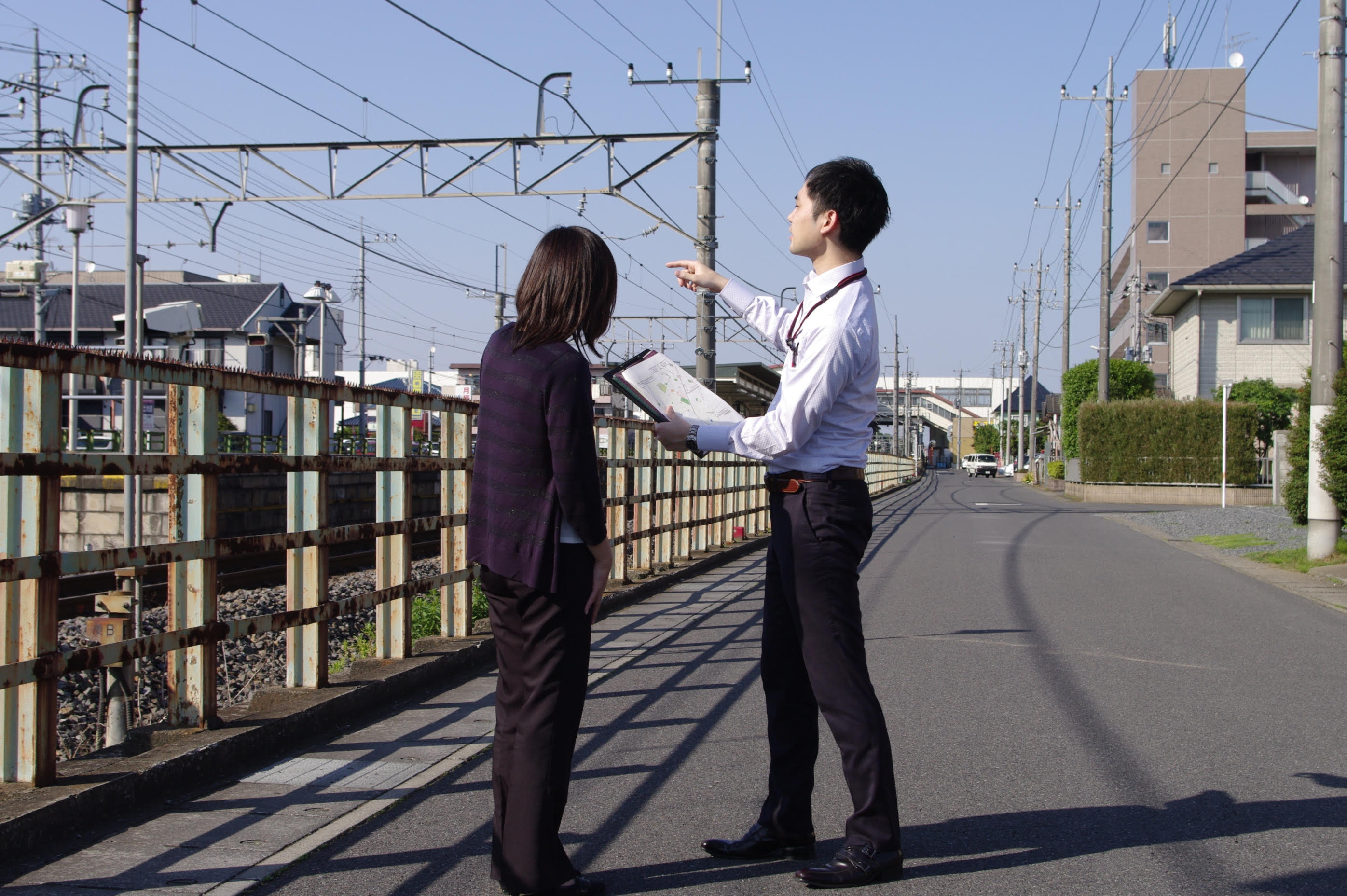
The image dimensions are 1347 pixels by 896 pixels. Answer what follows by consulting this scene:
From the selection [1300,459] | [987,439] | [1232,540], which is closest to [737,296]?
[1300,459]

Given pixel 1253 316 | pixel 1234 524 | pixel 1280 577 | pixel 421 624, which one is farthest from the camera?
pixel 1253 316

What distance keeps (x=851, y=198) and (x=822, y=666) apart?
1.34m

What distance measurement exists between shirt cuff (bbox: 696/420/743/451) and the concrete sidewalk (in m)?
Answer: 1.67

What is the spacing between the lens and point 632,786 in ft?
14.1

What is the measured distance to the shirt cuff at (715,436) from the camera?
3467 mm

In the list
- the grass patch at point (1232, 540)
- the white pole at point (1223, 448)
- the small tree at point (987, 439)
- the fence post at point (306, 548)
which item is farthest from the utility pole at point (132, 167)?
the small tree at point (987, 439)

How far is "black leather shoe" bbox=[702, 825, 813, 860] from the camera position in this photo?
3.52 meters

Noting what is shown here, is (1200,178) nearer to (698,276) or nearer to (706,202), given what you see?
(706,202)

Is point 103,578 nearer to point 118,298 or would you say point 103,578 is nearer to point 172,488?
point 172,488

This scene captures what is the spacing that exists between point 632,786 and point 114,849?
168cm

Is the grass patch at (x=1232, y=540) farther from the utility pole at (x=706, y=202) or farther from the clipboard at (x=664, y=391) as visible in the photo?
the clipboard at (x=664, y=391)

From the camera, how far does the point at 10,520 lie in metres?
3.51

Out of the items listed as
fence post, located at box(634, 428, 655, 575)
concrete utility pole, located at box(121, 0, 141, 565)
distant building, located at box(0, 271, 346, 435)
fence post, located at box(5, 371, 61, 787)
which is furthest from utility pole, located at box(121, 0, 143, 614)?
distant building, located at box(0, 271, 346, 435)

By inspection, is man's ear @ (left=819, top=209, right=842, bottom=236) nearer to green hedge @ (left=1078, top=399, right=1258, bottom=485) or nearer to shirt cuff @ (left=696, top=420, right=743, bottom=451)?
shirt cuff @ (left=696, top=420, right=743, bottom=451)
